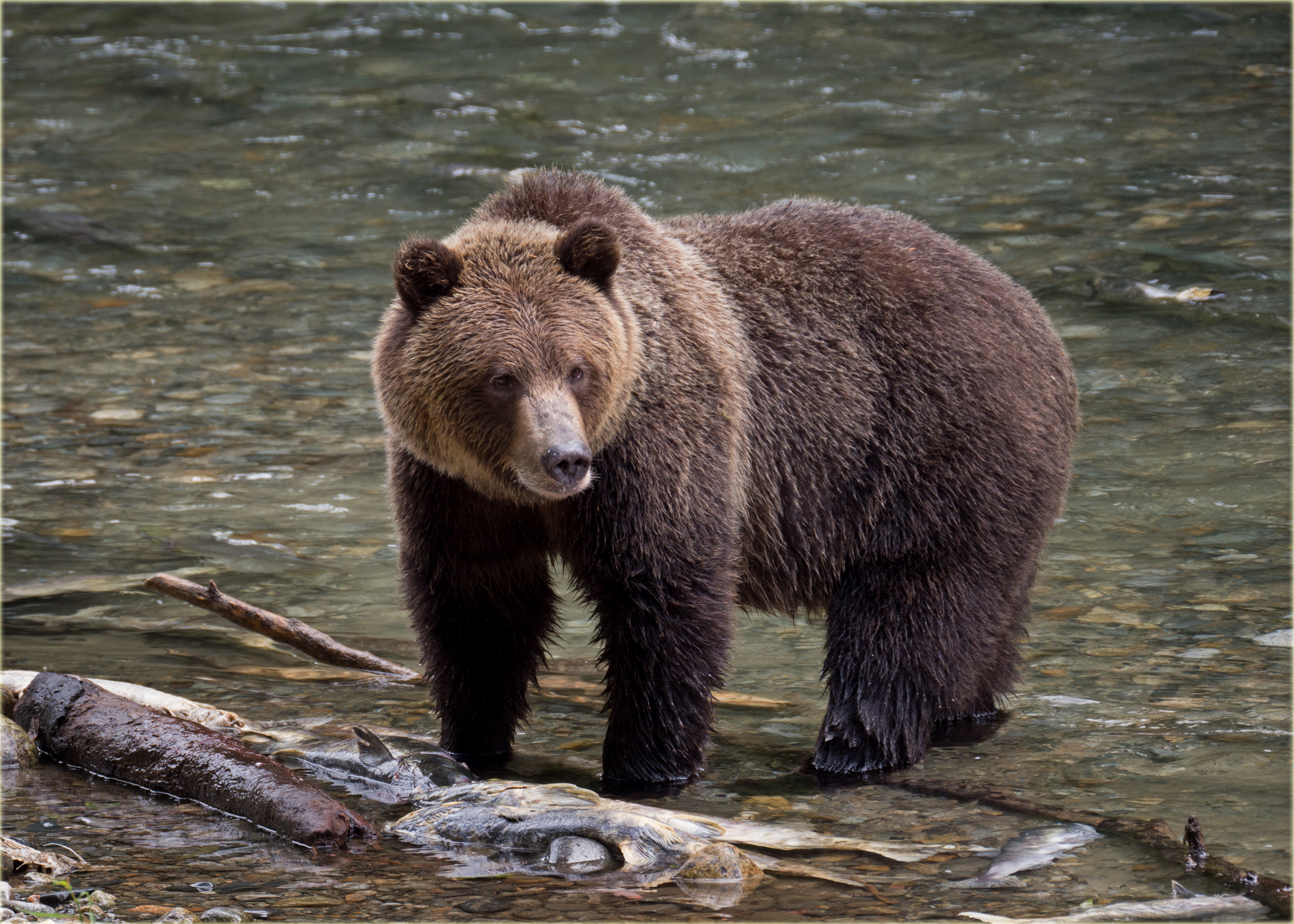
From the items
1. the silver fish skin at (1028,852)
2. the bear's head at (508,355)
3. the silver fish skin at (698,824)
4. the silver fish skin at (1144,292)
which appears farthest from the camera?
the silver fish skin at (1144,292)

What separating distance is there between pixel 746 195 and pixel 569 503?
1107 cm

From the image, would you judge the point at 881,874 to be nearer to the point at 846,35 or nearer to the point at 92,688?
the point at 92,688

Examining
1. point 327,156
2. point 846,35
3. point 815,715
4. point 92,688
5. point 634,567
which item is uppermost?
point 846,35

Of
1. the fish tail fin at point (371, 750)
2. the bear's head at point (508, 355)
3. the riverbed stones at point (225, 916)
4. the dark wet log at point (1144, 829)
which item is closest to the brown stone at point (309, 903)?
the riverbed stones at point (225, 916)

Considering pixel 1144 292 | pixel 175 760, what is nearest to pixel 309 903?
Answer: pixel 175 760

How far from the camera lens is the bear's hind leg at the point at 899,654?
642 cm

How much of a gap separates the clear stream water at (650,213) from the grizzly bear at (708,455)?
440 mm

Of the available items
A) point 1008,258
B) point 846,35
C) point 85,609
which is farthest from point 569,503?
point 846,35

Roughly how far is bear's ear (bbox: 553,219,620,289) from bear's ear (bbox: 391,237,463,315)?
40 cm

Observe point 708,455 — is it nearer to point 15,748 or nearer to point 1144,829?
point 1144,829

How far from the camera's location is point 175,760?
18.4 feet

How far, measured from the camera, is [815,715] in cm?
704

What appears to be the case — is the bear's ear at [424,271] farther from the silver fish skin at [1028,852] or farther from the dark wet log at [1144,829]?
the silver fish skin at [1028,852]

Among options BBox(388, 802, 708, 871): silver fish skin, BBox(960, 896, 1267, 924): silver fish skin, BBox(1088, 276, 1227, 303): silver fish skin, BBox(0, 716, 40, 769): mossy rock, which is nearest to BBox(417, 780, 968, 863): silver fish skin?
BBox(388, 802, 708, 871): silver fish skin
